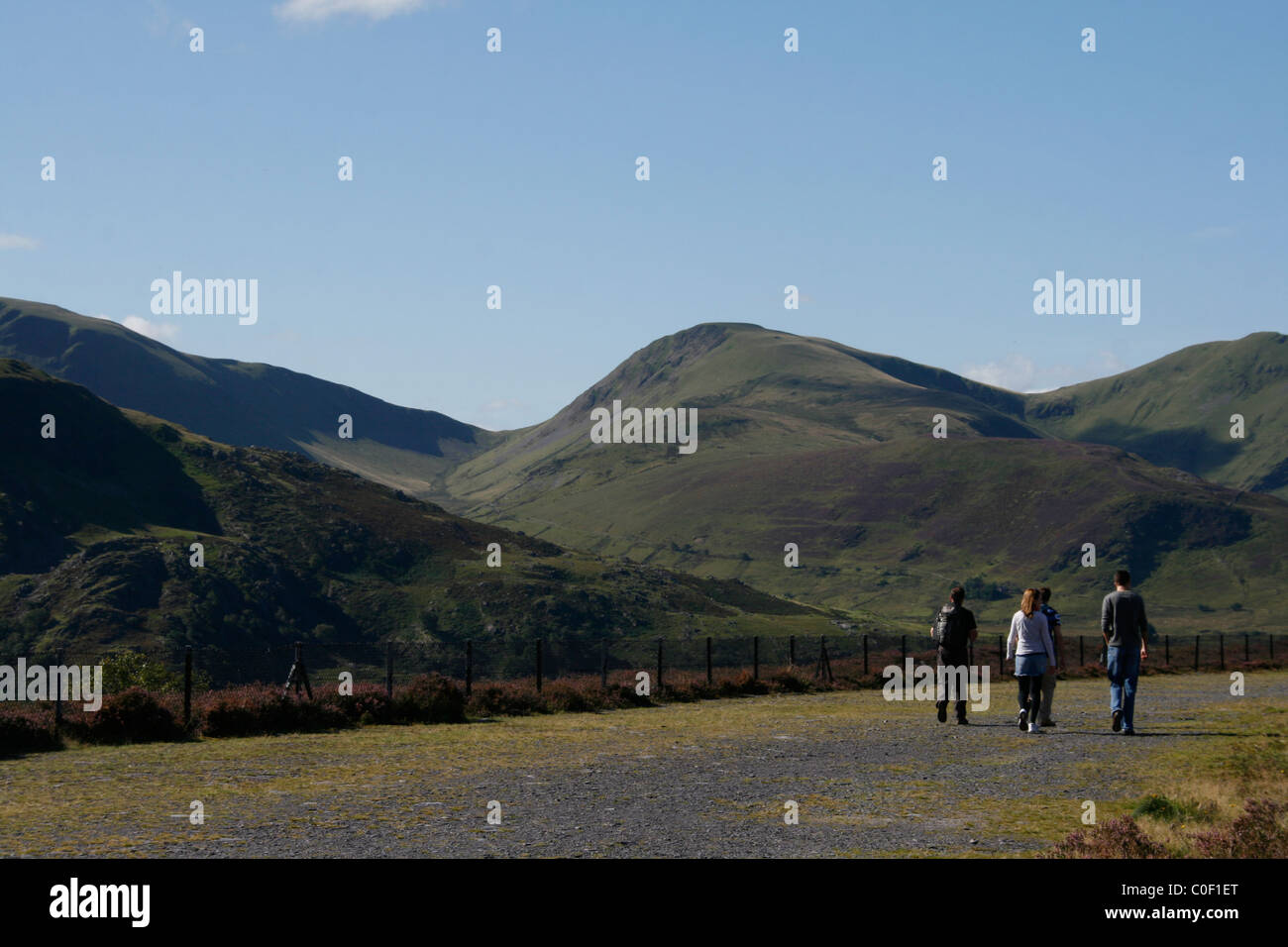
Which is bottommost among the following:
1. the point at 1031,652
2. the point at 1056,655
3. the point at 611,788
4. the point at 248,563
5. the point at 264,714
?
the point at 264,714

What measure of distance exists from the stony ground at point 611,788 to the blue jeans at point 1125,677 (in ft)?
1.80

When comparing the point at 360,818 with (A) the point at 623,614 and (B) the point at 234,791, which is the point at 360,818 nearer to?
(B) the point at 234,791

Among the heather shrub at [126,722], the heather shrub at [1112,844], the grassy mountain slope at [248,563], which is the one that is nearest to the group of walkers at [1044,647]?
the heather shrub at [1112,844]

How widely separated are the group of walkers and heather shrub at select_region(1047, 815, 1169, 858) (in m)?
8.84

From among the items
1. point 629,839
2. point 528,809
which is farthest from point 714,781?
point 629,839

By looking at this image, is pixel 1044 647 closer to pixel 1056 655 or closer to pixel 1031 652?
pixel 1031 652

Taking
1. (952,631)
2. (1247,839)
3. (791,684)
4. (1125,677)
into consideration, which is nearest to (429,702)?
(952,631)

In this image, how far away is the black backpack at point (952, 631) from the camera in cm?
2162

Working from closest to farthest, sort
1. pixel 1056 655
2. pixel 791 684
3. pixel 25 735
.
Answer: pixel 25 735
pixel 1056 655
pixel 791 684

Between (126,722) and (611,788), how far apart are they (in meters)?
11.7

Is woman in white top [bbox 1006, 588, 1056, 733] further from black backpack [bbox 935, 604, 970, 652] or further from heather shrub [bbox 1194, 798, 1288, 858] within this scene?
heather shrub [bbox 1194, 798, 1288, 858]

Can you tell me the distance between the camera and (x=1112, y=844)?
29.5ft

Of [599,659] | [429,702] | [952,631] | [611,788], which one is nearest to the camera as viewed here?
[611,788]

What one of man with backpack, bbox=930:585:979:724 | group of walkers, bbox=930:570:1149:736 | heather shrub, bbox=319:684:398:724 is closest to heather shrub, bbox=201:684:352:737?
heather shrub, bbox=319:684:398:724
